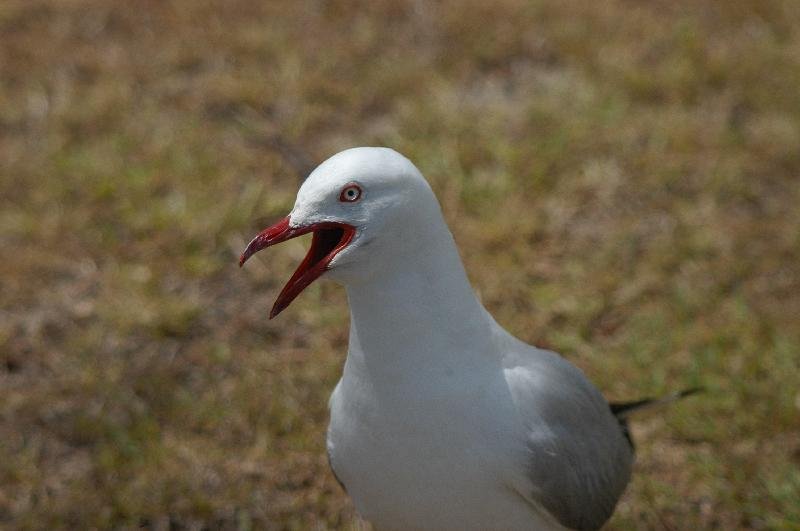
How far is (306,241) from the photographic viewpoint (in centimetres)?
430

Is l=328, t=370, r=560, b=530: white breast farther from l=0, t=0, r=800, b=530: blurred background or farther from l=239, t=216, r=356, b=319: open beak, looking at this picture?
l=0, t=0, r=800, b=530: blurred background

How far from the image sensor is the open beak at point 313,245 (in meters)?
2.26

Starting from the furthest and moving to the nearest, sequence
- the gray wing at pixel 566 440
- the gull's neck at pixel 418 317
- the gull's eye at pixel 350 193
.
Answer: the gray wing at pixel 566 440
the gull's neck at pixel 418 317
the gull's eye at pixel 350 193

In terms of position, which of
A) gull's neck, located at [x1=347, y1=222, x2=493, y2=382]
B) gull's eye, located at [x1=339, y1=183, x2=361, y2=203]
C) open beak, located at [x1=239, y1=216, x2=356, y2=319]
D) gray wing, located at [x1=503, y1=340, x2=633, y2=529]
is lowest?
gray wing, located at [x1=503, y1=340, x2=633, y2=529]

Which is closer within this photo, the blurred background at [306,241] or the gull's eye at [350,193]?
the gull's eye at [350,193]

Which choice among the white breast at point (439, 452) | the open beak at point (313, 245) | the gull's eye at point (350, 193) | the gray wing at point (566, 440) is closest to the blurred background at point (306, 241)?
the gray wing at point (566, 440)

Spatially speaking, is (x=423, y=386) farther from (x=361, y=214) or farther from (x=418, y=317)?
(x=361, y=214)

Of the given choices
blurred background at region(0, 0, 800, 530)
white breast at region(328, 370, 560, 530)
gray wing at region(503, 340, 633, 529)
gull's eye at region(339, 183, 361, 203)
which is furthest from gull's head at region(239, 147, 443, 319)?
blurred background at region(0, 0, 800, 530)

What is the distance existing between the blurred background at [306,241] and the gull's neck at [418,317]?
1039mm

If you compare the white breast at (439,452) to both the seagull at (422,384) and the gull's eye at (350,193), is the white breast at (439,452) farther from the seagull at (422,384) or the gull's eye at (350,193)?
the gull's eye at (350,193)

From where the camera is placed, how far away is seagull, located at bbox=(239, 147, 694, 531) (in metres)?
2.26

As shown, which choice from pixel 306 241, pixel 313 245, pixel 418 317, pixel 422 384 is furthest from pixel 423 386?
pixel 306 241

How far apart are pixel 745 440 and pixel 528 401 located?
129 centimetres

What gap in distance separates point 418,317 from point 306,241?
6.54 ft
